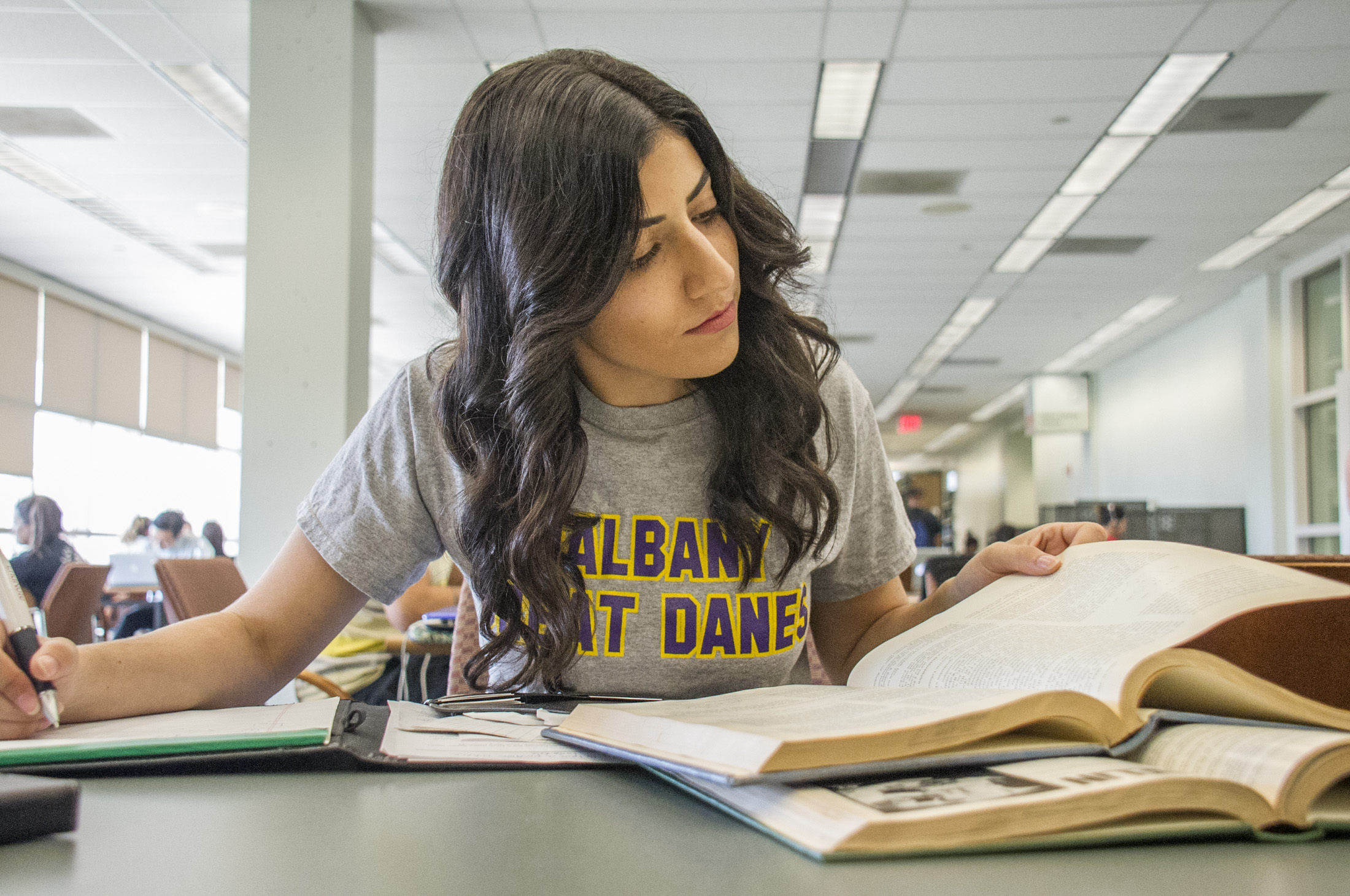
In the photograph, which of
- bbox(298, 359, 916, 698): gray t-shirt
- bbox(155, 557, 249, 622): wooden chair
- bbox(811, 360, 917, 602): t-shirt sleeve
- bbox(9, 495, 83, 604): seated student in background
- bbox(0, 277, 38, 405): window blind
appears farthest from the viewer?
bbox(0, 277, 38, 405): window blind

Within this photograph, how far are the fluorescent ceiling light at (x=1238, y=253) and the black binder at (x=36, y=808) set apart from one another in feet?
27.6

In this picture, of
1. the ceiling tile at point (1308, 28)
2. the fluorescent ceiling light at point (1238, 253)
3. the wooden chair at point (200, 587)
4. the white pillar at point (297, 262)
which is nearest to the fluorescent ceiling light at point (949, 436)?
the fluorescent ceiling light at point (1238, 253)

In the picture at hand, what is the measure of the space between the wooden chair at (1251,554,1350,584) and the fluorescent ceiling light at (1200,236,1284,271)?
303 inches

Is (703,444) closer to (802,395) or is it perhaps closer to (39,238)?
(802,395)

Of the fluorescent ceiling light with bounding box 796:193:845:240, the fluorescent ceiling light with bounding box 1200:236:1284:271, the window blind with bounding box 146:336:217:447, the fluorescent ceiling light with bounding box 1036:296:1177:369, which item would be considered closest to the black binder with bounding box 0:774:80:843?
the fluorescent ceiling light with bounding box 796:193:845:240

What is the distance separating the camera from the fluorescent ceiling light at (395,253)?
7.18 metres

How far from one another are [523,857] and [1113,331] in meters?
11.4

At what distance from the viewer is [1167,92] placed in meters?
5.02

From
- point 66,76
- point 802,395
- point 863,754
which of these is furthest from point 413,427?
point 66,76

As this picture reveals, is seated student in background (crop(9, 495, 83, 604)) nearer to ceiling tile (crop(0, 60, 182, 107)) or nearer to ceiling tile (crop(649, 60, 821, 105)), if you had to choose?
ceiling tile (crop(0, 60, 182, 107))

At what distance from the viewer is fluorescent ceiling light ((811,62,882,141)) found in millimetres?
4770

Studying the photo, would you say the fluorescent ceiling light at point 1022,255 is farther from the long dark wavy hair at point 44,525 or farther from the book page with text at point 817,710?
the book page with text at point 817,710

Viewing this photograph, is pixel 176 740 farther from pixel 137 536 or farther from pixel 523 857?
pixel 137 536

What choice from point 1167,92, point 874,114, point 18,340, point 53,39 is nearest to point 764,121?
point 874,114
